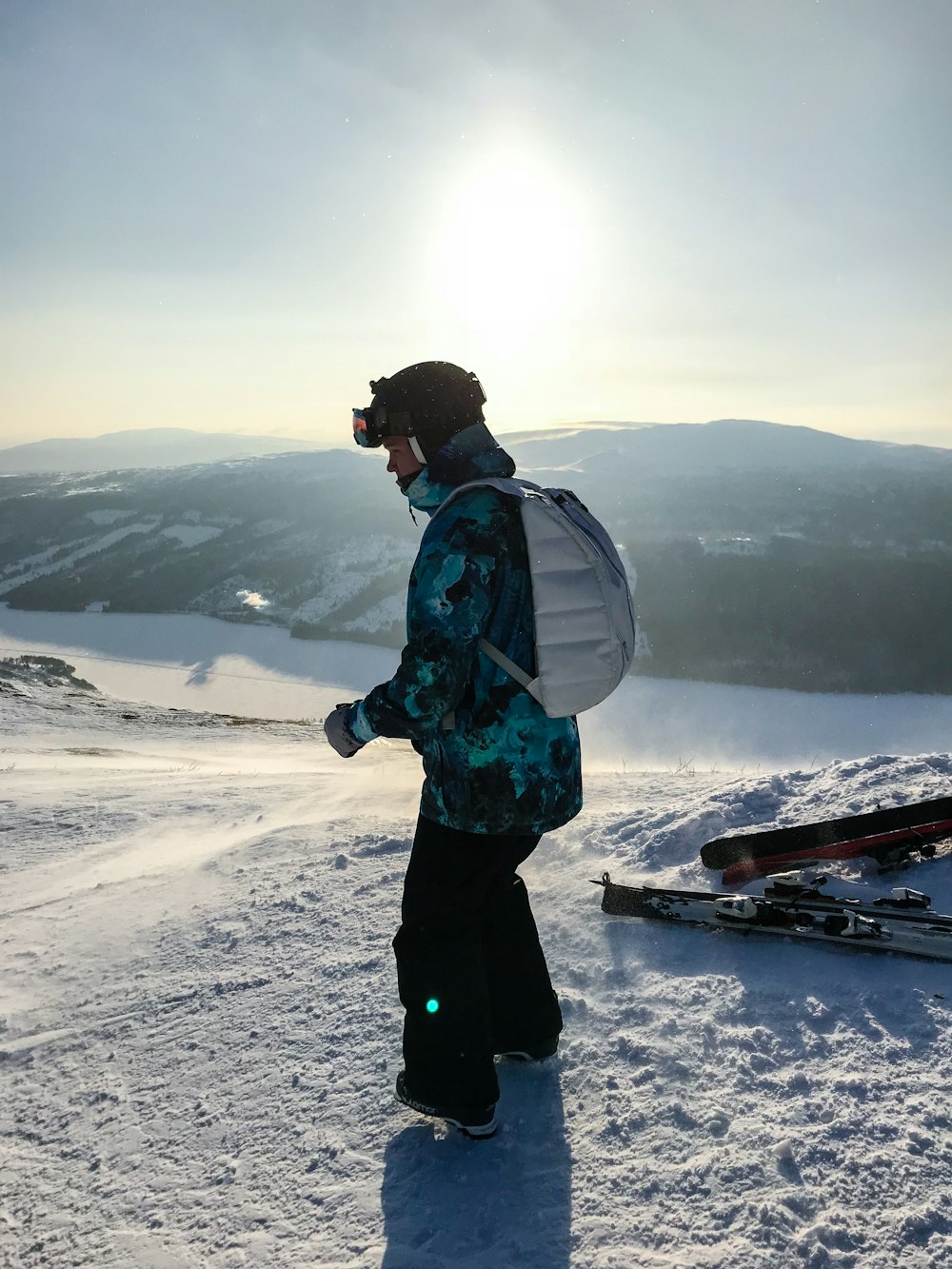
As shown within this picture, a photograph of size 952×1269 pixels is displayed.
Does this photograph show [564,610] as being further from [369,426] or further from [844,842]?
[844,842]

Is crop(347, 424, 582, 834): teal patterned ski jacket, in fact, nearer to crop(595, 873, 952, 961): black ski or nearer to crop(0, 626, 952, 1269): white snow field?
crop(0, 626, 952, 1269): white snow field

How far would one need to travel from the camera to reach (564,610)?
94.3 inches

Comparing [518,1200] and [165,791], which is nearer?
[518,1200]

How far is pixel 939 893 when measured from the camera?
385 cm

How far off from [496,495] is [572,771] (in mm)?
985

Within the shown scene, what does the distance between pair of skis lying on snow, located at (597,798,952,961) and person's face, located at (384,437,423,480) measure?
8.15 feet

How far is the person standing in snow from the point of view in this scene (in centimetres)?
232

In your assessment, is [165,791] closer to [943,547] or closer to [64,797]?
[64,797]

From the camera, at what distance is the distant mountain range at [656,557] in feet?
228

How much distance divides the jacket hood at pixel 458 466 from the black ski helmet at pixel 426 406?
0.06m

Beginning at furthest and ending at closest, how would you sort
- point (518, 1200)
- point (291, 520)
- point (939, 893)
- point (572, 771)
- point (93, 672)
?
point (291, 520) → point (93, 672) → point (939, 893) → point (572, 771) → point (518, 1200)

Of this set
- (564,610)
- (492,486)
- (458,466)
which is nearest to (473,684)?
(564,610)

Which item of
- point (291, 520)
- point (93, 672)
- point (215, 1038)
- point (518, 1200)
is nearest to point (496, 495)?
point (518, 1200)

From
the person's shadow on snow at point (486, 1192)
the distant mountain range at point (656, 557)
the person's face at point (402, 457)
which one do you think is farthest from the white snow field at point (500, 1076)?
the distant mountain range at point (656, 557)
